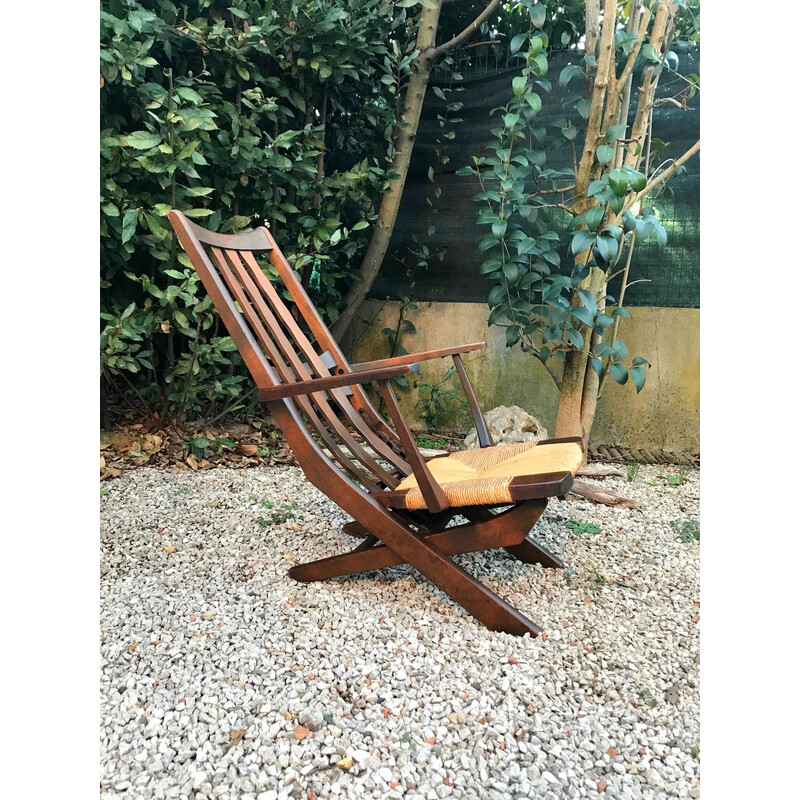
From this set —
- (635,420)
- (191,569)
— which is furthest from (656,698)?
(635,420)

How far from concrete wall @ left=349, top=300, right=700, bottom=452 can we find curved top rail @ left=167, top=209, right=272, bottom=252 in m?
1.71

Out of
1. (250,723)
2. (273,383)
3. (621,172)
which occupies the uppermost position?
(621,172)

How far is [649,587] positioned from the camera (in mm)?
2033

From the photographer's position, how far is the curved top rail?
6.34 ft

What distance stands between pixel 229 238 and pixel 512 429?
5.78ft

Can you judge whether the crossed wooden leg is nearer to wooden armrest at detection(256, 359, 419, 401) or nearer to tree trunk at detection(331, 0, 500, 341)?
wooden armrest at detection(256, 359, 419, 401)

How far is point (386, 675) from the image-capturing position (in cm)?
154

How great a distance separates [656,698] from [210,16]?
3380mm

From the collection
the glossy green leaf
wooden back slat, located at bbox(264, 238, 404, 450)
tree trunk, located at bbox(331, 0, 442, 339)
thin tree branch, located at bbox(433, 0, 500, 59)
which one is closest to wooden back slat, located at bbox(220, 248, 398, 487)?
wooden back slat, located at bbox(264, 238, 404, 450)

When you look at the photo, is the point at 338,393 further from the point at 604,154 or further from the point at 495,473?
the point at 604,154

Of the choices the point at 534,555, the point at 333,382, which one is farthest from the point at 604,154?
the point at 333,382
